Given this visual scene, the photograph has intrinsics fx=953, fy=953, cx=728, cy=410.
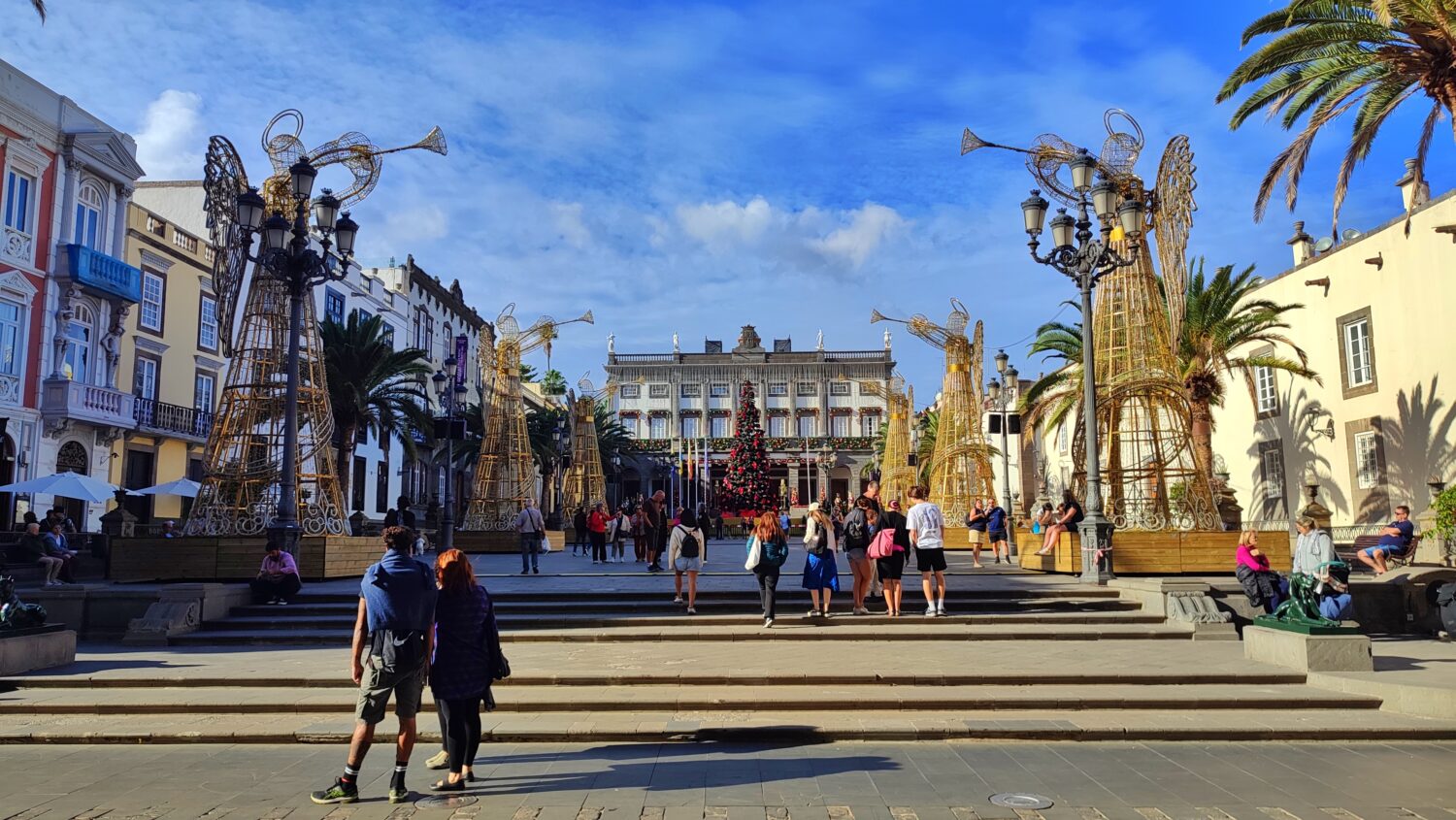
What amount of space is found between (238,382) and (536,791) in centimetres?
1298

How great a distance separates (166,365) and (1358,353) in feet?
111

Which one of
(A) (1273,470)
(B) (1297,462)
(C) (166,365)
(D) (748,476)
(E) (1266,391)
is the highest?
(C) (166,365)

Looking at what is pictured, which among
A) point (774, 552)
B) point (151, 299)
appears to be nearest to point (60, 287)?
point (151, 299)

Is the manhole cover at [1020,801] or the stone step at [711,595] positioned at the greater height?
the stone step at [711,595]

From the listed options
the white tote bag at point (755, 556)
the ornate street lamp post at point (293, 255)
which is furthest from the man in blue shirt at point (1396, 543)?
the ornate street lamp post at point (293, 255)

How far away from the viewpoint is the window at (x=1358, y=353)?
887 inches

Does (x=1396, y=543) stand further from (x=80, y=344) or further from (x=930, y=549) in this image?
(x=80, y=344)

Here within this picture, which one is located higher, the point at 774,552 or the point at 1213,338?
the point at 1213,338

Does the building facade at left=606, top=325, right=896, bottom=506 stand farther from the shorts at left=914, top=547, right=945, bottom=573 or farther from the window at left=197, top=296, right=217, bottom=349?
the shorts at left=914, top=547, right=945, bottom=573

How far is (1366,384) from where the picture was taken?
73.9 feet

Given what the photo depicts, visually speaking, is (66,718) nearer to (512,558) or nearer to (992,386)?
(512,558)

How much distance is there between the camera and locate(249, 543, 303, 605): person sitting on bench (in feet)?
40.9

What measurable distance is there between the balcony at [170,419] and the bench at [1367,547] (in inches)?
1131

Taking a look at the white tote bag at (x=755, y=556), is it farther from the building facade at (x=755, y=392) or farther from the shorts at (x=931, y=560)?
the building facade at (x=755, y=392)
